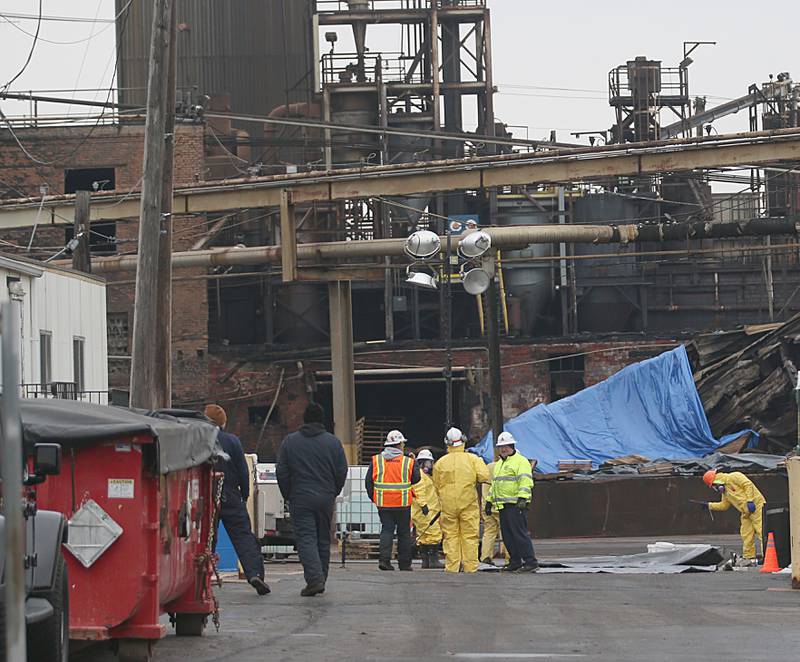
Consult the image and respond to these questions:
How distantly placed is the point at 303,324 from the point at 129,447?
3694cm

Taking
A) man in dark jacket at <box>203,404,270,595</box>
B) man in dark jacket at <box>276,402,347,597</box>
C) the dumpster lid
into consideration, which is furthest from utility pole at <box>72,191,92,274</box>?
the dumpster lid

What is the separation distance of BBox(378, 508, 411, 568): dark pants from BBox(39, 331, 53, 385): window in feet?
22.9

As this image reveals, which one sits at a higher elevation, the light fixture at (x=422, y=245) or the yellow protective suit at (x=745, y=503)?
the light fixture at (x=422, y=245)

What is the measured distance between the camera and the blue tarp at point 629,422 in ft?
113

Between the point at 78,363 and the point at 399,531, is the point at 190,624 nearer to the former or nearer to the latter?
the point at 399,531

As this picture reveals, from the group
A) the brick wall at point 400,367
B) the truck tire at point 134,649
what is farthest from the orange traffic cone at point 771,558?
the brick wall at point 400,367

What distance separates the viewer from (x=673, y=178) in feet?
151

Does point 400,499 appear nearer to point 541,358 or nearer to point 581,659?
point 581,659

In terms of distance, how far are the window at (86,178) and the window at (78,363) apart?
1935 cm

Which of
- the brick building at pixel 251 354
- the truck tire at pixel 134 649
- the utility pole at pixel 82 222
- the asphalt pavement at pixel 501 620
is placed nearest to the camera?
the truck tire at pixel 134 649

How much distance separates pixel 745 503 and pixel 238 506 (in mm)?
10422

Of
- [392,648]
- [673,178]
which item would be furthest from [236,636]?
[673,178]

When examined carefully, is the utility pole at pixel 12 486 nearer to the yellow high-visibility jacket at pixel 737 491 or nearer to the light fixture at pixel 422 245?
the yellow high-visibility jacket at pixel 737 491

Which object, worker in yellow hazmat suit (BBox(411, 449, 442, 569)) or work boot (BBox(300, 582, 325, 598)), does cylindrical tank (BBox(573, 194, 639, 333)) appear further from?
work boot (BBox(300, 582, 325, 598))
